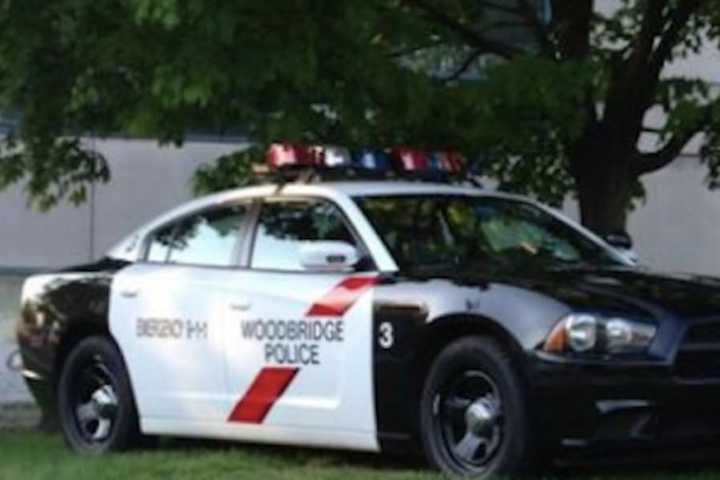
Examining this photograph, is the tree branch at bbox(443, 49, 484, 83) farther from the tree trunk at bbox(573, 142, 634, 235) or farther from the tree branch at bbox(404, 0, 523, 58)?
the tree trunk at bbox(573, 142, 634, 235)

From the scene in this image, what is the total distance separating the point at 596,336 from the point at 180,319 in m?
2.62

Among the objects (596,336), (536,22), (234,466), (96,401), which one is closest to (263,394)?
(234,466)

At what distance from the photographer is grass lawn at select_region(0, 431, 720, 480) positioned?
→ 795 centimetres

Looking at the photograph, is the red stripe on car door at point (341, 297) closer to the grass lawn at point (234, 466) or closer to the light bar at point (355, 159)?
the grass lawn at point (234, 466)

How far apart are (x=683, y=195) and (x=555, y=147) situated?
22.5 ft

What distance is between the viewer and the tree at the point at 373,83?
827cm

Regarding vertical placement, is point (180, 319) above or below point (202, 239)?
below

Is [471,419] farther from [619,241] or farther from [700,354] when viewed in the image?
[619,241]

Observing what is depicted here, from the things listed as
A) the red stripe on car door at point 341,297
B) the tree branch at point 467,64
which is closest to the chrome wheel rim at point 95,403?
the red stripe on car door at point 341,297

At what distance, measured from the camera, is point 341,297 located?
8133 millimetres

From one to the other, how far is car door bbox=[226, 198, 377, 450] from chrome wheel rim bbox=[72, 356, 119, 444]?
1.10 m

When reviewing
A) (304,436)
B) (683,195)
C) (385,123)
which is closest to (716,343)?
(304,436)

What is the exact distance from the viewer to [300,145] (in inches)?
367

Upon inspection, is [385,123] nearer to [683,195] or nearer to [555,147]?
[555,147]
